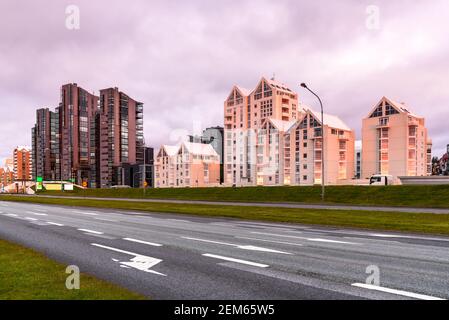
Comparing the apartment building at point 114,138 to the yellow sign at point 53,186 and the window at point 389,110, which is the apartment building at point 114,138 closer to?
the yellow sign at point 53,186

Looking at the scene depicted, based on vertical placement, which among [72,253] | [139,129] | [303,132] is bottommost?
[72,253]

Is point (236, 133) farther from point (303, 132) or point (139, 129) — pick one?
point (139, 129)

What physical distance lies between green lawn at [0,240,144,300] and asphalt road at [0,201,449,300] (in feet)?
1.70

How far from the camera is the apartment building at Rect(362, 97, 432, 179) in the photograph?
60375mm

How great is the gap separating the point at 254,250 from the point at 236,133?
3345 inches

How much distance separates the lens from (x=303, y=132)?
7262cm

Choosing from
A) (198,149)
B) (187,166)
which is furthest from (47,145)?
(187,166)

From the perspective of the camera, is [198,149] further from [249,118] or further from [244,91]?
[244,91]

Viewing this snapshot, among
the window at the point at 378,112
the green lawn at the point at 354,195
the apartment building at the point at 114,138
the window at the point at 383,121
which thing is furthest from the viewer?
the apartment building at the point at 114,138

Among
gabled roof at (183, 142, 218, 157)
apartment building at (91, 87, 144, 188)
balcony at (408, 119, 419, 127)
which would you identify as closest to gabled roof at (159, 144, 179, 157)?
gabled roof at (183, 142, 218, 157)

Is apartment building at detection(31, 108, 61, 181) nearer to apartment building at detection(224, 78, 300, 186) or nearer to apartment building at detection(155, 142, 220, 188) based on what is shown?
apartment building at detection(155, 142, 220, 188)

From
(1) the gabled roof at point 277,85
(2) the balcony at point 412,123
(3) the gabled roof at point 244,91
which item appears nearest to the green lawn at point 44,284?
(2) the balcony at point 412,123

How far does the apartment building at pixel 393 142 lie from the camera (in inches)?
2377
